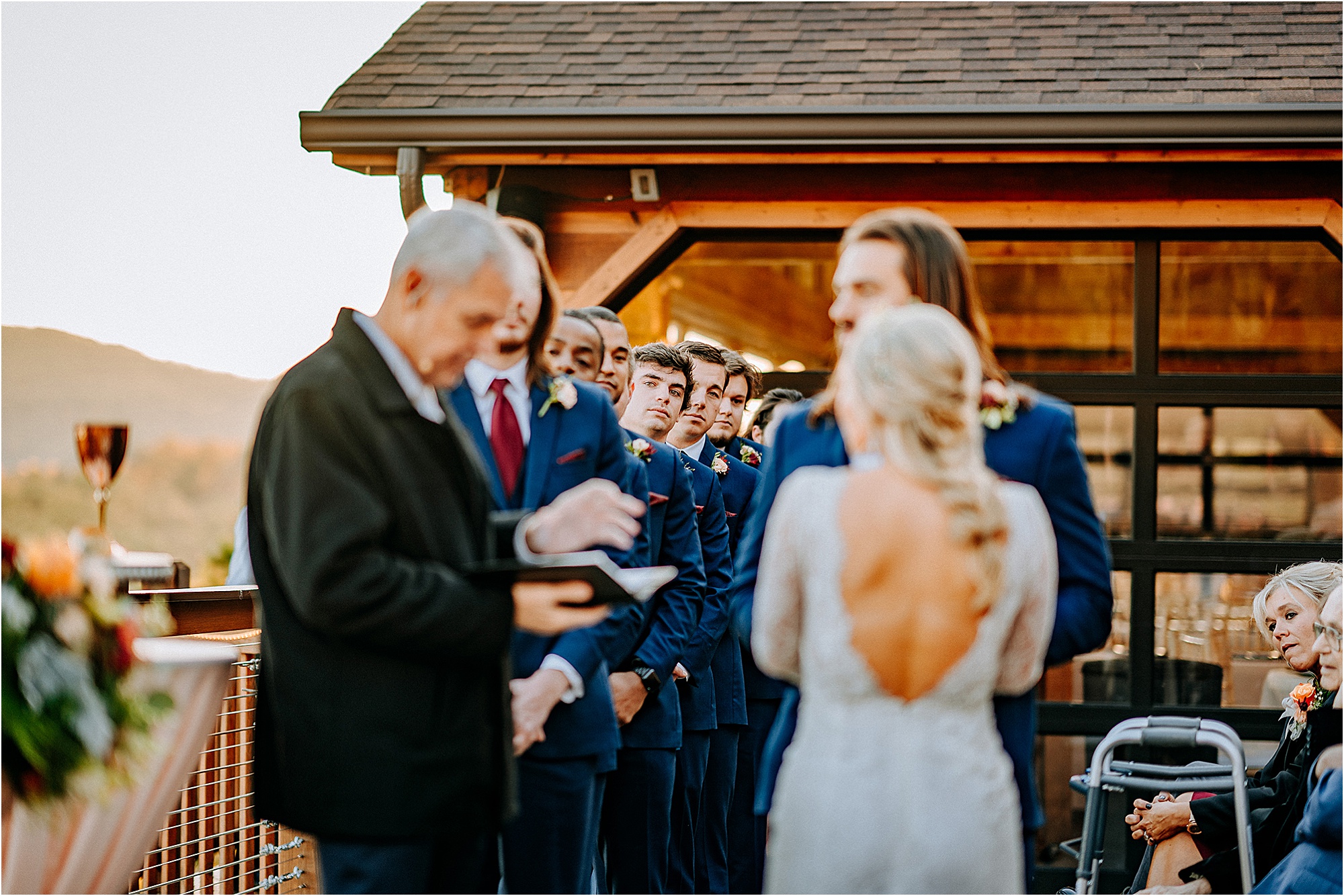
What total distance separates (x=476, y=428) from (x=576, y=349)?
2.51 feet

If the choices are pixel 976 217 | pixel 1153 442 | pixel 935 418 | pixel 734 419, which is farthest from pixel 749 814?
pixel 935 418

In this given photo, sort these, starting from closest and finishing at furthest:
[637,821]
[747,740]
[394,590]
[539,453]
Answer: [394,590], [539,453], [637,821], [747,740]

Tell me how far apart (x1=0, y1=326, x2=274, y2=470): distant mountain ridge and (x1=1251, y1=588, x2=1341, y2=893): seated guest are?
87.0 ft

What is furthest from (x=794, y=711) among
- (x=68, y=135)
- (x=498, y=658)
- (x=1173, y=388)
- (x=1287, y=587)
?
(x=68, y=135)

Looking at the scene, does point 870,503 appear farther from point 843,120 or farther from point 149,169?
point 149,169

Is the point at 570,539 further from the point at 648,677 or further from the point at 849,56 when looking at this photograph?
the point at 849,56

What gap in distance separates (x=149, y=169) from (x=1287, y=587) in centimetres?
1912

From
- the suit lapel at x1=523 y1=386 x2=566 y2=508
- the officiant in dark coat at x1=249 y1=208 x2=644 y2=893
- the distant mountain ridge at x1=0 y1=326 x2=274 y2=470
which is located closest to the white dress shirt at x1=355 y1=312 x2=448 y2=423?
the officiant in dark coat at x1=249 y1=208 x2=644 y2=893

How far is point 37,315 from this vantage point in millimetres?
21641

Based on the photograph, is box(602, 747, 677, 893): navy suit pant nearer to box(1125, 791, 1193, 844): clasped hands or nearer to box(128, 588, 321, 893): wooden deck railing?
box(128, 588, 321, 893): wooden deck railing

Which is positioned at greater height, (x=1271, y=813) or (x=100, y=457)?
(x=100, y=457)

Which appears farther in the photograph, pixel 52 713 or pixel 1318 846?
pixel 1318 846

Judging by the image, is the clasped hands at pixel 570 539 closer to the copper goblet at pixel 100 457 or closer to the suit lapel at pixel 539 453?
the suit lapel at pixel 539 453

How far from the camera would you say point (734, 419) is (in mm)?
5637
